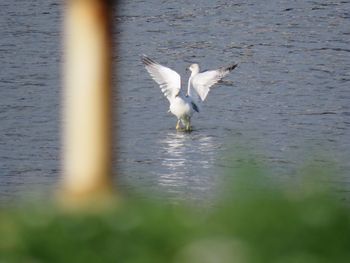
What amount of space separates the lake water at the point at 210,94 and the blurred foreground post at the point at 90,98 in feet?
27.6

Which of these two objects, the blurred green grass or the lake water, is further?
the lake water

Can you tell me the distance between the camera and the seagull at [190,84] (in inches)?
864

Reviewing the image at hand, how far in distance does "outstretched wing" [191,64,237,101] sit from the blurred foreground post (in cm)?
1602

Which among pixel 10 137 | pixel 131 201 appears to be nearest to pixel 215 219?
pixel 131 201

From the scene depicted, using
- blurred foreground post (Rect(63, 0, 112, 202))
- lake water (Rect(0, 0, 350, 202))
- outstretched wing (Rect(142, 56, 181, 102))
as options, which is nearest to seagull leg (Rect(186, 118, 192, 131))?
lake water (Rect(0, 0, 350, 202))

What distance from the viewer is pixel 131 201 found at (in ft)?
18.8

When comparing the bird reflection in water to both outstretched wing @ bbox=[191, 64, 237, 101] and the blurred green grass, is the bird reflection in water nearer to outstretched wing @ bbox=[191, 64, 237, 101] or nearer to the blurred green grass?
outstretched wing @ bbox=[191, 64, 237, 101]

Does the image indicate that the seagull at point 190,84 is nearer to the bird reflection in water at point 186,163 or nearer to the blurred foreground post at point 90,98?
the bird reflection in water at point 186,163

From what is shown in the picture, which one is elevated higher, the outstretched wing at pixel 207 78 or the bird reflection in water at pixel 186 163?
the outstretched wing at pixel 207 78

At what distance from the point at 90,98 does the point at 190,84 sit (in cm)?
1655

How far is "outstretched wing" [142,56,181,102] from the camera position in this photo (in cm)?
2248

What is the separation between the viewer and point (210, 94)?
960 inches

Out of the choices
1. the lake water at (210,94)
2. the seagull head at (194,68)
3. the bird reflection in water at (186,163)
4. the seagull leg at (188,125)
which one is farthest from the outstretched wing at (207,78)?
the bird reflection in water at (186,163)

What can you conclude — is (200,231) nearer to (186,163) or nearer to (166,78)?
(186,163)
